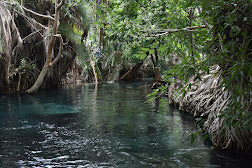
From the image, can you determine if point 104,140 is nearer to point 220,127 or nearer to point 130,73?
point 220,127

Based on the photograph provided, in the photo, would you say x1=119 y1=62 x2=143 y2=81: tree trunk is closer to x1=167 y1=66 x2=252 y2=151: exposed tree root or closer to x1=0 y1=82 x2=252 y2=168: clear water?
x1=0 y1=82 x2=252 y2=168: clear water

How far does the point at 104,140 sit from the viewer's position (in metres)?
5.67

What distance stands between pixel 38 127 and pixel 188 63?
5146 millimetres

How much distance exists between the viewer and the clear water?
4.41 meters

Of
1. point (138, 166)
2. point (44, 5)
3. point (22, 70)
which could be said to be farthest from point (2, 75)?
point (138, 166)

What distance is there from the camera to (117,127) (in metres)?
6.81

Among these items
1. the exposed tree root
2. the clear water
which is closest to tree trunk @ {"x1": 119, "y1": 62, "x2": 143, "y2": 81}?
the clear water

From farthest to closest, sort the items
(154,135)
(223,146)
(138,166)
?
(154,135) → (223,146) → (138,166)

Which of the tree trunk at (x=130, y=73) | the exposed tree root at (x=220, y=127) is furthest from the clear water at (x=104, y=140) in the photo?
the tree trunk at (x=130, y=73)

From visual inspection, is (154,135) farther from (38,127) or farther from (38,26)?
(38,26)

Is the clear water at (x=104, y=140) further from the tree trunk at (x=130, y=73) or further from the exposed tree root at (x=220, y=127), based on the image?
the tree trunk at (x=130, y=73)

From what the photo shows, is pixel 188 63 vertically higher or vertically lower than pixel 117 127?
higher

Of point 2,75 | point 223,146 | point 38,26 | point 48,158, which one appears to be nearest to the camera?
point 48,158

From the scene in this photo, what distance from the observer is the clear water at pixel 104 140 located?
14.5ft
